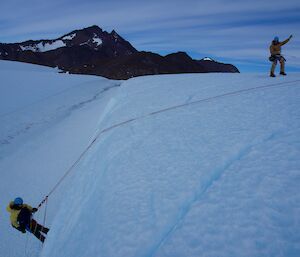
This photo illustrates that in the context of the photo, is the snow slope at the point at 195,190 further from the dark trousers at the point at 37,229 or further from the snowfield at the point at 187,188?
the dark trousers at the point at 37,229

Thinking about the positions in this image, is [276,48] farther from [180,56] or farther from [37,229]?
[180,56]

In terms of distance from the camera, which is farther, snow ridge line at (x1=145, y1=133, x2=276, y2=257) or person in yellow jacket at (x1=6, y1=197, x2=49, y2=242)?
person in yellow jacket at (x1=6, y1=197, x2=49, y2=242)

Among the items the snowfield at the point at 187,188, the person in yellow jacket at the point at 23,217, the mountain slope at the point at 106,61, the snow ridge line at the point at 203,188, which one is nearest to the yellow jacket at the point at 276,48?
the snowfield at the point at 187,188

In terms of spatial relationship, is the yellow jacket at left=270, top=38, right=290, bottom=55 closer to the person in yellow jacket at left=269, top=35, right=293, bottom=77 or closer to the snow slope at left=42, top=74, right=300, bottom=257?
the person in yellow jacket at left=269, top=35, right=293, bottom=77

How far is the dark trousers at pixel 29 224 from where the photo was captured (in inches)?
197

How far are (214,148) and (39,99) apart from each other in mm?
14111

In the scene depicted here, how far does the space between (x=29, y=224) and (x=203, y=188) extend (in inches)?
142

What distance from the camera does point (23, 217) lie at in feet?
16.3

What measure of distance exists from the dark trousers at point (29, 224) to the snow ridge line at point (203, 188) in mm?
3372

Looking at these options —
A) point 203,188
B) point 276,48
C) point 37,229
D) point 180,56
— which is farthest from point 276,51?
point 180,56

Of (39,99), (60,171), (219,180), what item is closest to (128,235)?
(219,180)

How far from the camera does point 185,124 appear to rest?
441 centimetres

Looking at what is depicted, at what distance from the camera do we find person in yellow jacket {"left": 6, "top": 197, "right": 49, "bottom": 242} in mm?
4980

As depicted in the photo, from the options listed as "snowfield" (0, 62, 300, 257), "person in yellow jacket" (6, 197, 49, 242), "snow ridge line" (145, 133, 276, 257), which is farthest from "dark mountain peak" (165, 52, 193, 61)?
"snow ridge line" (145, 133, 276, 257)
